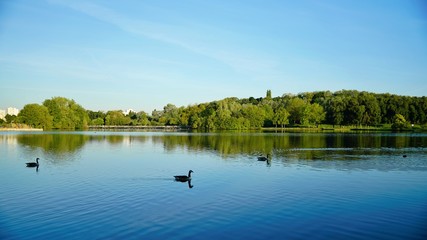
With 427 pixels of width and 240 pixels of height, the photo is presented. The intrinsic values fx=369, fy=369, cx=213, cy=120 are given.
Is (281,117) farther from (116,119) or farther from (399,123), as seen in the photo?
(116,119)

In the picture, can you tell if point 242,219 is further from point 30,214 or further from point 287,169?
point 287,169

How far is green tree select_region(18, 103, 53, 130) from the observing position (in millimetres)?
111750

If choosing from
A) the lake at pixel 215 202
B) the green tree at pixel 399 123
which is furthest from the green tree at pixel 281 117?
the lake at pixel 215 202

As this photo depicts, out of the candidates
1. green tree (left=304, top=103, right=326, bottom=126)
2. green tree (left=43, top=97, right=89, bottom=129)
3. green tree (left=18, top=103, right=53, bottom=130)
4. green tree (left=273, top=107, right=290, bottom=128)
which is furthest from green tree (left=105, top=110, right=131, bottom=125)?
green tree (left=304, top=103, right=326, bottom=126)

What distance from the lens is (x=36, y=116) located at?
11188 cm

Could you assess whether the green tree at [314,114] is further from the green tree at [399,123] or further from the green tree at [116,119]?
the green tree at [116,119]

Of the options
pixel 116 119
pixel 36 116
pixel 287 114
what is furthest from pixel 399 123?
pixel 116 119

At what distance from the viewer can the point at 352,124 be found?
119438 mm

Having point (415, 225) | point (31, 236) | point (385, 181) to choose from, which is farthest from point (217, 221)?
point (385, 181)

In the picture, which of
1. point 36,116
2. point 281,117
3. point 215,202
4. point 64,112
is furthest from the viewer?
point 281,117

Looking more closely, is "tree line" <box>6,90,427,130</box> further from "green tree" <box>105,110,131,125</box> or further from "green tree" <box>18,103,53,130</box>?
"green tree" <box>105,110,131,125</box>

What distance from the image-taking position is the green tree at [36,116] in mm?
111750

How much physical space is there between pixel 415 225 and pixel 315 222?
335 cm

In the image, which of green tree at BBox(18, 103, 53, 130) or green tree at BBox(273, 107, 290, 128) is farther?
green tree at BBox(273, 107, 290, 128)
